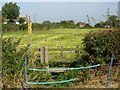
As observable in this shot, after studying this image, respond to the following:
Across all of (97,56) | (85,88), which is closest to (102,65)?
(97,56)

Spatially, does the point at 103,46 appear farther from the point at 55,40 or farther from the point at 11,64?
the point at 55,40

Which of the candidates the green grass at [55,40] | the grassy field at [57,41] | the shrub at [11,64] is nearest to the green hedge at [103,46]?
the grassy field at [57,41]

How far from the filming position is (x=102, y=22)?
420 inches

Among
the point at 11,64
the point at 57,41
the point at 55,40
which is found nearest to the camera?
the point at 11,64

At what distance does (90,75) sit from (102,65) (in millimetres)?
516

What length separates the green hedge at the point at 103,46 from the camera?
28.8 ft

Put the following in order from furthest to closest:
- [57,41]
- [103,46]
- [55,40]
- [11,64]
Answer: [55,40] < [57,41] < [103,46] < [11,64]

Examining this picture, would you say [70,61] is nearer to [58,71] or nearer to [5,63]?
[58,71]

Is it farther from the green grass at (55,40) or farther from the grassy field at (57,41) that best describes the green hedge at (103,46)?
the green grass at (55,40)

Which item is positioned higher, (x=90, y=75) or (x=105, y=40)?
(x=105, y=40)

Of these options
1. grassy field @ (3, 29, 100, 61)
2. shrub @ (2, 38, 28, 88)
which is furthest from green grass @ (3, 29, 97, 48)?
shrub @ (2, 38, 28, 88)

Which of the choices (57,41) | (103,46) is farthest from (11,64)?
(57,41)

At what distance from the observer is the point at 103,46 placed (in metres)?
8.87

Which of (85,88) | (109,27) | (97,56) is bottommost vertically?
(85,88)
